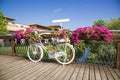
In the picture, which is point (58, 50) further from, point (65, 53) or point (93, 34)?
point (93, 34)

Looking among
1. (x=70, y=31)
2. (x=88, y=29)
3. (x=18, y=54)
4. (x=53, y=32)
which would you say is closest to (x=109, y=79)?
(x=88, y=29)

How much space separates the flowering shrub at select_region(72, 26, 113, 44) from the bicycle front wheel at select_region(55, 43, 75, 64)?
0.30 m

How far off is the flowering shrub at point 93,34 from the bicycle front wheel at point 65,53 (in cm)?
30

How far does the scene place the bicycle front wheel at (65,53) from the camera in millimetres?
3923

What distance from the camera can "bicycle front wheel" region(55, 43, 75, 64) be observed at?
3.92 m

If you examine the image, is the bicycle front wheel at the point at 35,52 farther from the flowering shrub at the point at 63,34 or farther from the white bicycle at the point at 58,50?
the flowering shrub at the point at 63,34

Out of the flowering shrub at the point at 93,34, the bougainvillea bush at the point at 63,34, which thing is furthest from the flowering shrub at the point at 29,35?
the flowering shrub at the point at 93,34

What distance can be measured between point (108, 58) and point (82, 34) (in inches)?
42.6

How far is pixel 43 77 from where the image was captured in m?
2.86

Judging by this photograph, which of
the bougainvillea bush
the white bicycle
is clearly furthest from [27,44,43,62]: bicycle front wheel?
the bougainvillea bush

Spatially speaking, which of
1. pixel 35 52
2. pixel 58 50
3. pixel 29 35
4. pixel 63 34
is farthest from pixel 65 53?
pixel 29 35

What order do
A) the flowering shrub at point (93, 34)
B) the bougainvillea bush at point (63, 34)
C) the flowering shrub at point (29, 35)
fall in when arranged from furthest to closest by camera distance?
the flowering shrub at point (29, 35), the bougainvillea bush at point (63, 34), the flowering shrub at point (93, 34)

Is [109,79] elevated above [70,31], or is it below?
below

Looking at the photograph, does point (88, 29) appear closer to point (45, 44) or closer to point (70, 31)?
point (70, 31)
